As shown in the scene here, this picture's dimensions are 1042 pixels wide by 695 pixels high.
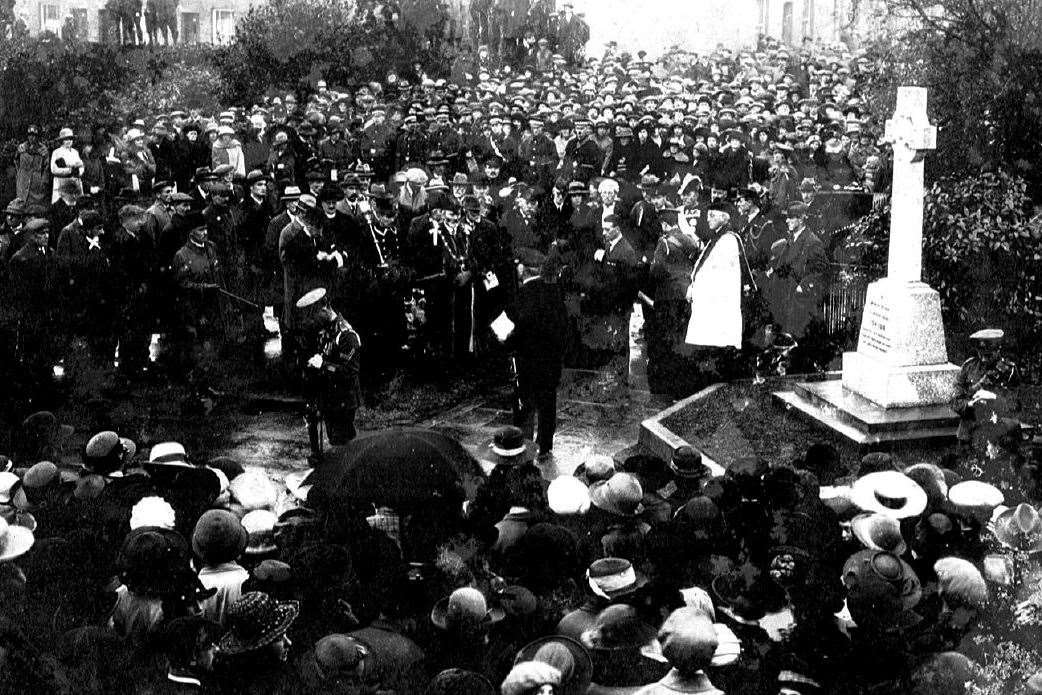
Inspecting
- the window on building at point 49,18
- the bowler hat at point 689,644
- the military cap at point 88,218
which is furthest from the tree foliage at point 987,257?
the window on building at point 49,18

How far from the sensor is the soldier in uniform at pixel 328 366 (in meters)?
7.12

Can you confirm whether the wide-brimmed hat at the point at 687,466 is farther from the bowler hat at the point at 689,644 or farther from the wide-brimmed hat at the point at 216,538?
the wide-brimmed hat at the point at 216,538

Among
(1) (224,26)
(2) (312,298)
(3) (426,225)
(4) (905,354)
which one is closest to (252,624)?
(2) (312,298)

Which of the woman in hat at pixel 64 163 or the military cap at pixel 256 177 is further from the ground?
the woman in hat at pixel 64 163

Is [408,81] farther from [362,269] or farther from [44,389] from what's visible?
[44,389]

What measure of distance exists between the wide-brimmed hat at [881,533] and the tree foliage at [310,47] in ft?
17.0

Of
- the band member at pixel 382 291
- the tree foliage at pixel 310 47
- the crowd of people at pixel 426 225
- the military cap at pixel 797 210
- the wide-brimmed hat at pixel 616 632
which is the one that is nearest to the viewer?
the wide-brimmed hat at pixel 616 632

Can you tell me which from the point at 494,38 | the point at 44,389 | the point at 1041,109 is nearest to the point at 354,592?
the point at 44,389

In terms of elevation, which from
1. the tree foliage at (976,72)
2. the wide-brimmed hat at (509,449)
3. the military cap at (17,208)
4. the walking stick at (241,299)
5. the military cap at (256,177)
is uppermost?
the tree foliage at (976,72)

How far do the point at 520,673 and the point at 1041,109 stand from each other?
6990 millimetres

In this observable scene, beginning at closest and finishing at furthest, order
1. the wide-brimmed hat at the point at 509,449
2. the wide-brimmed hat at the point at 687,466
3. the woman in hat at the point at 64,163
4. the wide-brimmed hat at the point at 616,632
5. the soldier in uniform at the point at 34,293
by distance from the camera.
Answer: the wide-brimmed hat at the point at 616,632 < the wide-brimmed hat at the point at 687,466 < the wide-brimmed hat at the point at 509,449 < the soldier in uniform at the point at 34,293 < the woman in hat at the point at 64,163

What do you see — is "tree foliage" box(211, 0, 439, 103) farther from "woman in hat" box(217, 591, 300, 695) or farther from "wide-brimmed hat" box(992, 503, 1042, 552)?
"wide-brimmed hat" box(992, 503, 1042, 552)

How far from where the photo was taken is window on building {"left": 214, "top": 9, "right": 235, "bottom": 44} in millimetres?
7445

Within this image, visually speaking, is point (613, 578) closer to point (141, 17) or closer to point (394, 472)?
point (394, 472)
